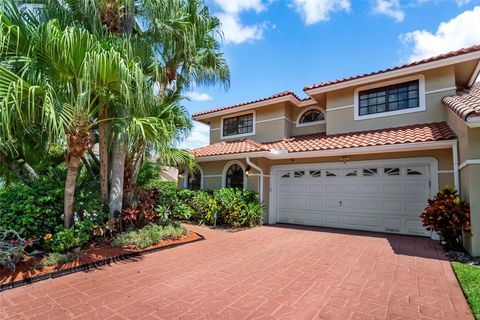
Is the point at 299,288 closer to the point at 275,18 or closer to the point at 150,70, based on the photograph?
the point at 150,70

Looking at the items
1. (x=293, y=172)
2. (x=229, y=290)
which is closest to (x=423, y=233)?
(x=293, y=172)

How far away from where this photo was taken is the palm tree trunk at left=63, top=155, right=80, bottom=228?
6.00m

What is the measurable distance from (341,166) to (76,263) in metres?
9.53

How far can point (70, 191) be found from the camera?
6.15 metres

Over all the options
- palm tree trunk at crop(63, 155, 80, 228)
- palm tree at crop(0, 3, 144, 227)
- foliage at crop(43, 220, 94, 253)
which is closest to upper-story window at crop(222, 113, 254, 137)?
Answer: palm tree at crop(0, 3, 144, 227)

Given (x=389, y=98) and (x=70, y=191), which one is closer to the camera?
(x=70, y=191)

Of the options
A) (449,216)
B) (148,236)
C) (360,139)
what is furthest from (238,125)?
(449,216)

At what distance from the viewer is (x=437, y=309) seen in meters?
3.75


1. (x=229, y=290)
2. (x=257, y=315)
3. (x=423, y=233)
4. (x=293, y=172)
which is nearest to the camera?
(x=257, y=315)

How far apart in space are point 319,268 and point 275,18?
9241 millimetres

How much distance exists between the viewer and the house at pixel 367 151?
833 cm

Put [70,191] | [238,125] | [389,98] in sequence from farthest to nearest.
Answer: [238,125] < [389,98] < [70,191]

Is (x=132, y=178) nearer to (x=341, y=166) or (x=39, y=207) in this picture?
(x=39, y=207)

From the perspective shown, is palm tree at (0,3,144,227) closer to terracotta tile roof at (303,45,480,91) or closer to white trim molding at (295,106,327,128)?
terracotta tile roof at (303,45,480,91)
